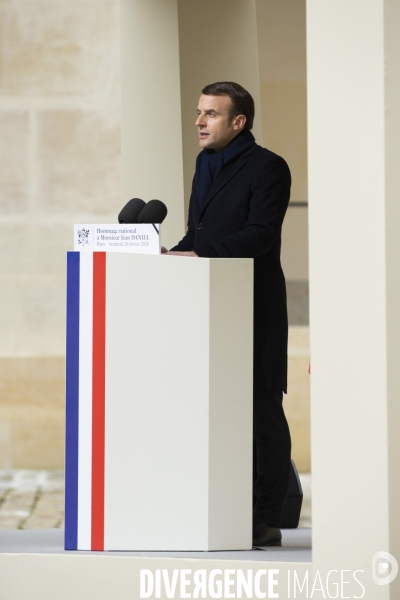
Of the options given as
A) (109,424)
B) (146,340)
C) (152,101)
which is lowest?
(109,424)

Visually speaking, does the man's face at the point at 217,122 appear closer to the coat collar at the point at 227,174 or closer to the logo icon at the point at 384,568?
the coat collar at the point at 227,174

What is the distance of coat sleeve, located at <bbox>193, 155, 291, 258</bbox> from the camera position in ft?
11.4

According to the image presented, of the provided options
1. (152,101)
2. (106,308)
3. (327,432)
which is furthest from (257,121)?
(327,432)

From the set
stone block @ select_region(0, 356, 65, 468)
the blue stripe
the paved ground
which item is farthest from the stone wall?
the blue stripe

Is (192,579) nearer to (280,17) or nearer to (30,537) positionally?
(30,537)

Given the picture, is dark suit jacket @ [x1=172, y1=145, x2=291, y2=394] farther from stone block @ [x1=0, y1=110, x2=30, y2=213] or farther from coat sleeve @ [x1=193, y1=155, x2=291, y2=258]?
stone block @ [x1=0, y1=110, x2=30, y2=213]

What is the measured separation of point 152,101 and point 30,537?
211cm

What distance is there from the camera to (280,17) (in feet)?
18.5

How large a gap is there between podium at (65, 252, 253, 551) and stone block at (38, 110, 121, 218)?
156 inches

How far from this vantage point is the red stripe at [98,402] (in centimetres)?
333

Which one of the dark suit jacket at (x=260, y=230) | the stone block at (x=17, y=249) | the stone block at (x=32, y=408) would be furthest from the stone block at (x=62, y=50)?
the dark suit jacket at (x=260, y=230)

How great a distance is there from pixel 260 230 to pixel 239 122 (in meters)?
0.46

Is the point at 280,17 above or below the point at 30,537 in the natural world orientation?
above

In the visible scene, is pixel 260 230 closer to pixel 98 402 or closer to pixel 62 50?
pixel 98 402
